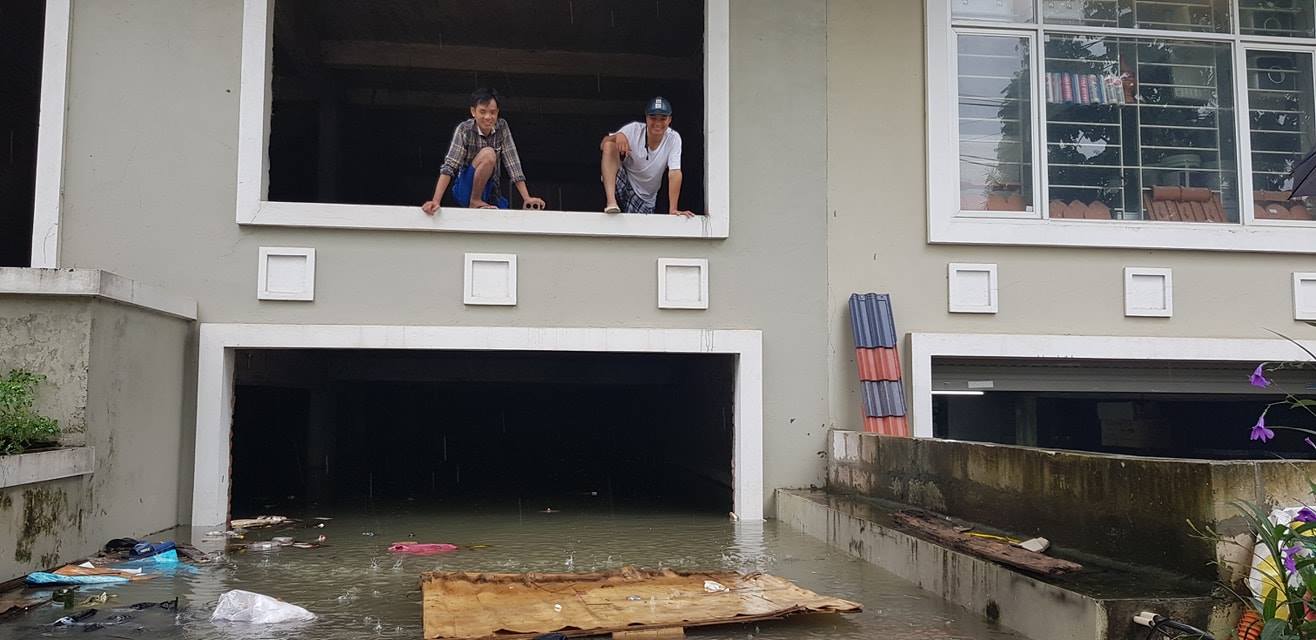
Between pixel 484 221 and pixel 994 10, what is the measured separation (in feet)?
15.5

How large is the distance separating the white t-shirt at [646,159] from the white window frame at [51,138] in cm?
435

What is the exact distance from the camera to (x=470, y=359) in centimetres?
1502

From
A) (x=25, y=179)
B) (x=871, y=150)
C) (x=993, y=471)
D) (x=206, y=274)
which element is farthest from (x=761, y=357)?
(x=25, y=179)

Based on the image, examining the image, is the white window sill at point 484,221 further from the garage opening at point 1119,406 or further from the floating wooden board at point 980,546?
the floating wooden board at point 980,546

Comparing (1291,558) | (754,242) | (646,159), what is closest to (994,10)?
(754,242)

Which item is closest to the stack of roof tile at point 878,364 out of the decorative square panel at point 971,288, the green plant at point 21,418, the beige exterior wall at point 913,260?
the beige exterior wall at point 913,260

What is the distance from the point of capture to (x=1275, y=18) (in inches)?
376

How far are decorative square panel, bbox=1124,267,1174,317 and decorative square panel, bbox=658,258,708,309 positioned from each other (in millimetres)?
3542

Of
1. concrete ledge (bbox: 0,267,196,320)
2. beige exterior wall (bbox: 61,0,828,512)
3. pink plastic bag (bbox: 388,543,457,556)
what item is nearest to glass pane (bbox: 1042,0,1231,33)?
beige exterior wall (bbox: 61,0,828,512)

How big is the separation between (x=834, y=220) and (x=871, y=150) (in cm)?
68

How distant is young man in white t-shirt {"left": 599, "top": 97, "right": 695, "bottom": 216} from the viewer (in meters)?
8.91

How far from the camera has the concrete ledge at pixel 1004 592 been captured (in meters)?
3.90

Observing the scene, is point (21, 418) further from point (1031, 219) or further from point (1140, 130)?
point (1140, 130)

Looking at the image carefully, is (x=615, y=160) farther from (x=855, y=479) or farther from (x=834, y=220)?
(x=855, y=479)
